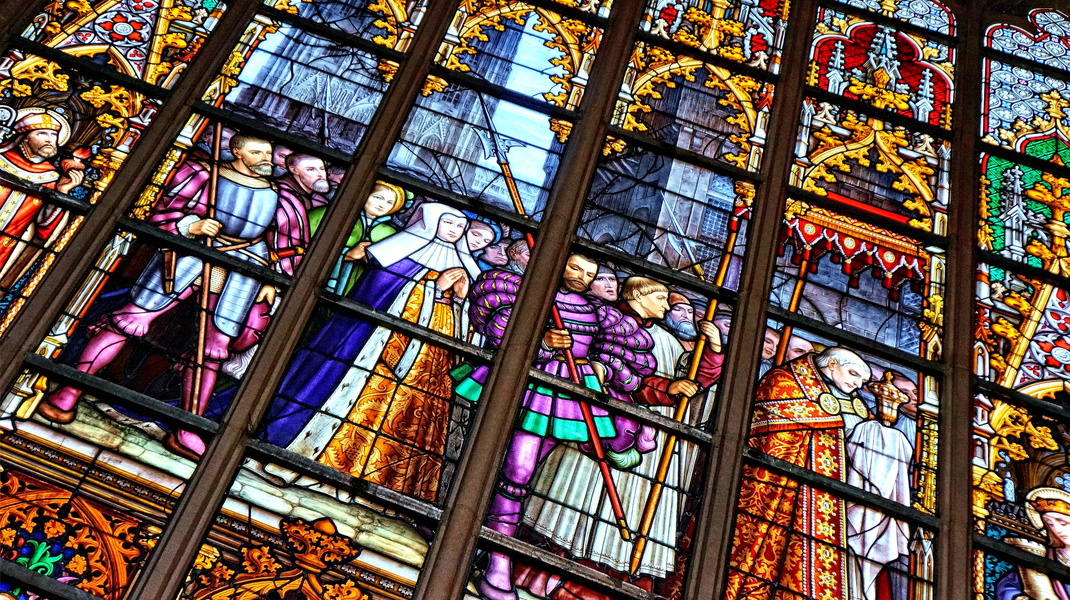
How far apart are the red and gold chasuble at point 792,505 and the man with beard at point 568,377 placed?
0.57 meters

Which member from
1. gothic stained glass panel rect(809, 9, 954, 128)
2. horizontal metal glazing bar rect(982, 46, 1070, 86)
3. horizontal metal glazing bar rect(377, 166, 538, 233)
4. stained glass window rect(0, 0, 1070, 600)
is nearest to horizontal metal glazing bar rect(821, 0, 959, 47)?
gothic stained glass panel rect(809, 9, 954, 128)

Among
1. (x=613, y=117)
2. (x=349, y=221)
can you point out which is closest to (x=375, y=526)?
(x=349, y=221)

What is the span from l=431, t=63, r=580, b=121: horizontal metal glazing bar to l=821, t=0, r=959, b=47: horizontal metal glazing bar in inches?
97.1

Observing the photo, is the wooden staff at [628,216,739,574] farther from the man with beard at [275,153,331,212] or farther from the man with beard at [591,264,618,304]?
the man with beard at [275,153,331,212]

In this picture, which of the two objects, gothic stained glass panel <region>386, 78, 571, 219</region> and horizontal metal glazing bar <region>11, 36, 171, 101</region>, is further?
gothic stained glass panel <region>386, 78, 571, 219</region>

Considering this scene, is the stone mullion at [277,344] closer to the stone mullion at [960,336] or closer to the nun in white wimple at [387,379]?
the nun in white wimple at [387,379]

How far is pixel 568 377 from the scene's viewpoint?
22.2 feet

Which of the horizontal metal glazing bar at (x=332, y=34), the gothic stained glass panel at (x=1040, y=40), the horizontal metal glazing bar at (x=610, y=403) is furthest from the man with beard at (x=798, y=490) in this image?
the gothic stained glass panel at (x=1040, y=40)

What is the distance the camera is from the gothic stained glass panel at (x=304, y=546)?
5.73 metres

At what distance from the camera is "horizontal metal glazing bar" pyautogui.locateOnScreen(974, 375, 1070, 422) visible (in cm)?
720

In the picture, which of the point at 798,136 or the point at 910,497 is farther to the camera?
the point at 798,136

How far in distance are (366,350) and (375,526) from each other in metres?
0.94

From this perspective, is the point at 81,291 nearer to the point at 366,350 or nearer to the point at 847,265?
the point at 366,350

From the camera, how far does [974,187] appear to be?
834 centimetres
